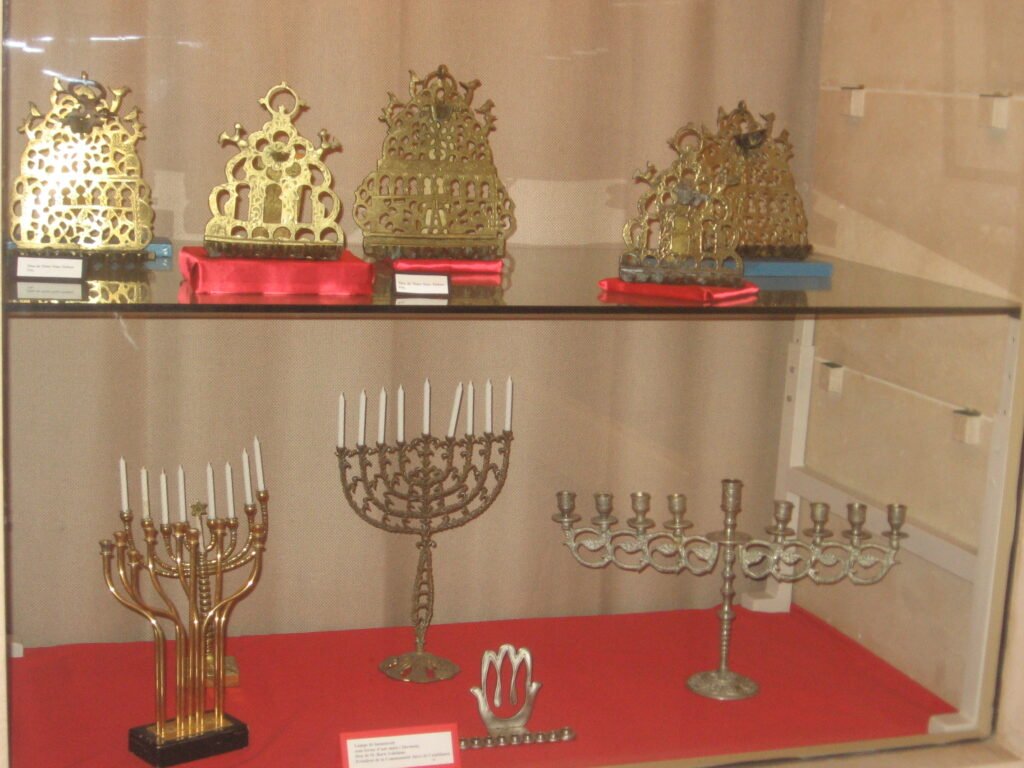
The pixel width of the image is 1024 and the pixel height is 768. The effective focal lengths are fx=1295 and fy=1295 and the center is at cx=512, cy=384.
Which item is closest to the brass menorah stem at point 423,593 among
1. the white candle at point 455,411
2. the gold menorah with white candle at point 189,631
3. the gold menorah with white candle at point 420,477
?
the gold menorah with white candle at point 420,477

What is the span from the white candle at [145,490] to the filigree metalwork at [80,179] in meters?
0.25

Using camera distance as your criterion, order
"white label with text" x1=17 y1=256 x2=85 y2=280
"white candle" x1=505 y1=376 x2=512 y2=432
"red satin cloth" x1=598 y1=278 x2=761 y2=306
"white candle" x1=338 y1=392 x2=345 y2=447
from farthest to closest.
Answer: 1. "white candle" x1=505 y1=376 x2=512 y2=432
2. "white candle" x1=338 y1=392 x2=345 y2=447
3. "red satin cloth" x1=598 y1=278 x2=761 y2=306
4. "white label with text" x1=17 y1=256 x2=85 y2=280

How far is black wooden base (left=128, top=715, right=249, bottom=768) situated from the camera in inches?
53.4

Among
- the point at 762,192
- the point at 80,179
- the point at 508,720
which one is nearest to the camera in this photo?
the point at 80,179

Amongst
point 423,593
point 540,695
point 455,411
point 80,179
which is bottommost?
point 540,695

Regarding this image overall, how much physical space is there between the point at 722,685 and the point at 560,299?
57 centimetres

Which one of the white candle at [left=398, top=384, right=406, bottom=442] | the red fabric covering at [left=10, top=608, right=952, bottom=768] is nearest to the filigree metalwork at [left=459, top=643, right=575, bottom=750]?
the red fabric covering at [left=10, top=608, right=952, bottom=768]

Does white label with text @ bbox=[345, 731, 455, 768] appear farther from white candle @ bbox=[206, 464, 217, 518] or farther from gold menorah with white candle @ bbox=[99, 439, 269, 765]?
white candle @ bbox=[206, 464, 217, 518]

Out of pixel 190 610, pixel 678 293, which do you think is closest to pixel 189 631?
pixel 190 610

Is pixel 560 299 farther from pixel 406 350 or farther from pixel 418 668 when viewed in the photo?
pixel 418 668

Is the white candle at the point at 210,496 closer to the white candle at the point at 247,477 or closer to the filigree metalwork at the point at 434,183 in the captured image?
the white candle at the point at 247,477

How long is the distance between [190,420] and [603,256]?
1.89 feet

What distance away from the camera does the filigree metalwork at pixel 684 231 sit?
4.92 feet

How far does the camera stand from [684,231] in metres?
1.55
